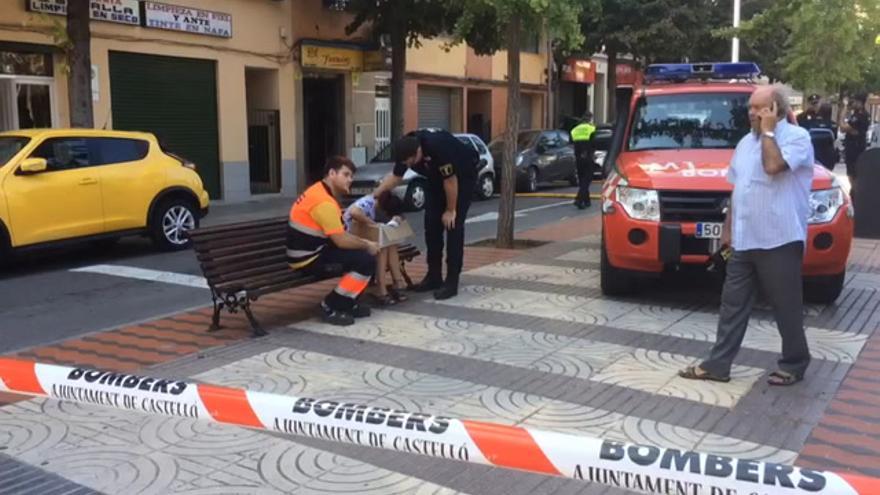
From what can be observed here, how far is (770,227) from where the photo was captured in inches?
191

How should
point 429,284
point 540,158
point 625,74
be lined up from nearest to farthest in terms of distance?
point 429,284, point 540,158, point 625,74

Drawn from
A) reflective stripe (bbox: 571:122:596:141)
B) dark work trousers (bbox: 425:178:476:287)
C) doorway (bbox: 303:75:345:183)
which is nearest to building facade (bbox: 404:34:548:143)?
doorway (bbox: 303:75:345:183)

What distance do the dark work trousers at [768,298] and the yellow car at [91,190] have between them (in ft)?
26.7

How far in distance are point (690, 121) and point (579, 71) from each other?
2743 centimetres

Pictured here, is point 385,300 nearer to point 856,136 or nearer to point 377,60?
point 856,136

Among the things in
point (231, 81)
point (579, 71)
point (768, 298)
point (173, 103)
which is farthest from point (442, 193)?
point (579, 71)

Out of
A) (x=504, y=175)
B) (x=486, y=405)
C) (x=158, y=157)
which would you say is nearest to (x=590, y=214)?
(x=504, y=175)

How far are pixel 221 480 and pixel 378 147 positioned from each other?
20435 millimetres

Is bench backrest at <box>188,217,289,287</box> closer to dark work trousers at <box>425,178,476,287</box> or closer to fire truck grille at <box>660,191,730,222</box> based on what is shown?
dark work trousers at <box>425,178,476,287</box>

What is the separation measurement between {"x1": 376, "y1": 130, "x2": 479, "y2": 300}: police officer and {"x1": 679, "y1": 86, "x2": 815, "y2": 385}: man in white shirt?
9.56 feet

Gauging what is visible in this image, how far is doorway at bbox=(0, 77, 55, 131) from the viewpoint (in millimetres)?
15250

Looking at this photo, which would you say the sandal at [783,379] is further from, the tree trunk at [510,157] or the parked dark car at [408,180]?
the parked dark car at [408,180]

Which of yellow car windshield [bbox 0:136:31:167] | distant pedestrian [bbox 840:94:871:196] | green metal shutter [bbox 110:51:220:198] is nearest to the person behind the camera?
yellow car windshield [bbox 0:136:31:167]

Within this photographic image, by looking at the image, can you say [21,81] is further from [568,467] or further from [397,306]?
[568,467]
